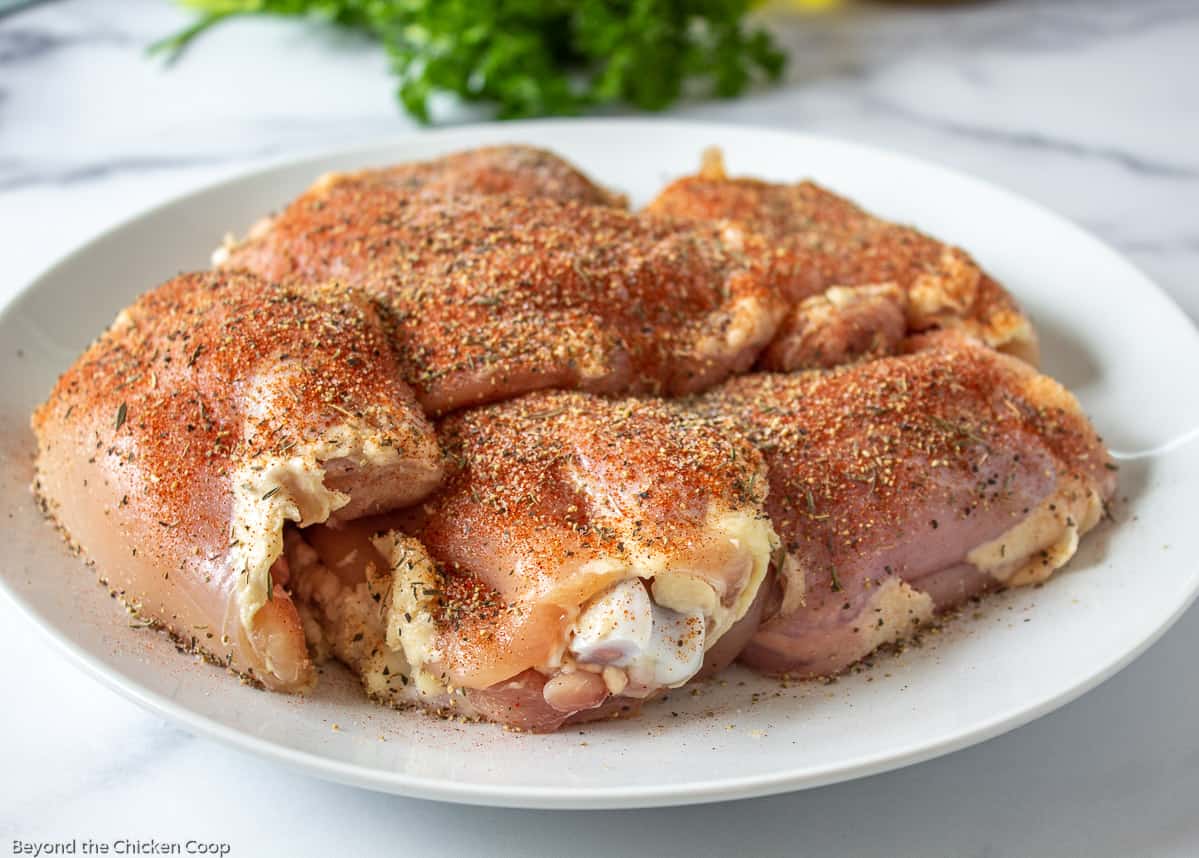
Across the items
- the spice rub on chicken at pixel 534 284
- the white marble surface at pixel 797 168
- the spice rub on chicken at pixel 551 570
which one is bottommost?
the white marble surface at pixel 797 168

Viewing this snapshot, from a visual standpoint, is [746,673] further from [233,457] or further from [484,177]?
[484,177]

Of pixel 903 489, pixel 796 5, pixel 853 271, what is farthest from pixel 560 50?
pixel 903 489

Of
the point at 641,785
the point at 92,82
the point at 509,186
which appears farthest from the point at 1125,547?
the point at 92,82

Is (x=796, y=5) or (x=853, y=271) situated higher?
(x=853, y=271)

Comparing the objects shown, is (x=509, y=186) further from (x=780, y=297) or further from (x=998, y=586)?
(x=998, y=586)

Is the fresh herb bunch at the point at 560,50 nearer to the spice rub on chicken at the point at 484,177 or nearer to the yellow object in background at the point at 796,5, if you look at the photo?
the yellow object in background at the point at 796,5

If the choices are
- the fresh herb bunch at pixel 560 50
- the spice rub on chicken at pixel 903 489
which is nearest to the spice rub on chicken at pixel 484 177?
the spice rub on chicken at pixel 903 489
